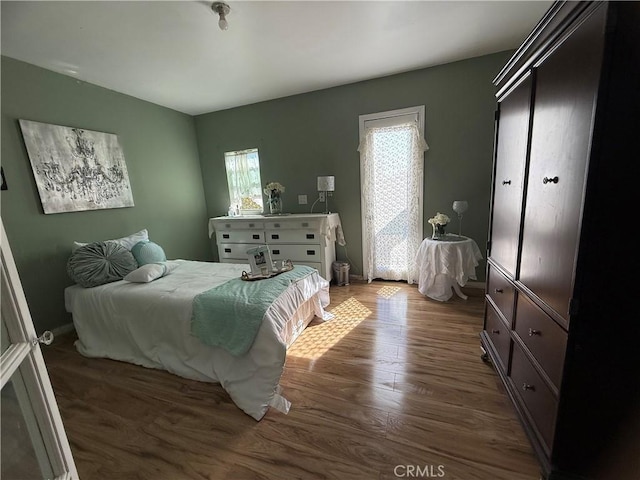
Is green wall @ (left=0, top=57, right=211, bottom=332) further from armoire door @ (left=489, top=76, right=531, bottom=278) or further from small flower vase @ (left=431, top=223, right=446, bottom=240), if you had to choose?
armoire door @ (left=489, top=76, right=531, bottom=278)

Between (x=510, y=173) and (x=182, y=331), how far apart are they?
2316mm

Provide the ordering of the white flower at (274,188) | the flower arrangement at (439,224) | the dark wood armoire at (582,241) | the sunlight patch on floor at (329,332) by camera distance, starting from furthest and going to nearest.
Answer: the white flower at (274,188) < the flower arrangement at (439,224) < the sunlight patch on floor at (329,332) < the dark wood armoire at (582,241)

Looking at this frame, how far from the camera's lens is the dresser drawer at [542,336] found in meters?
0.99

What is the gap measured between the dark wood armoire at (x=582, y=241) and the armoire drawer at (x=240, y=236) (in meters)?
2.91

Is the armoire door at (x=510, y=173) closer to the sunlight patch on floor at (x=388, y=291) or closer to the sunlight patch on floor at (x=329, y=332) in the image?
the sunlight patch on floor at (x=329, y=332)

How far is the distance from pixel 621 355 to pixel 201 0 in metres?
2.80

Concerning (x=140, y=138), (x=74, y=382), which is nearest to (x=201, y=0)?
(x=140, y=138)

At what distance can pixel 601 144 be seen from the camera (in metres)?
0.81

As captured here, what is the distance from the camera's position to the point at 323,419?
1.44 meters

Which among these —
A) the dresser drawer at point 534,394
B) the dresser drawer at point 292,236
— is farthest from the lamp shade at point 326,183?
the dresser drawer at point 534,394

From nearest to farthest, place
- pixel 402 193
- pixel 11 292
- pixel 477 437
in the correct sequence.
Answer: pixel 11 292 → pixel 477 437 → pixel 402 193

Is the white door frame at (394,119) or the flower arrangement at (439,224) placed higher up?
the white door frame at (394,119)

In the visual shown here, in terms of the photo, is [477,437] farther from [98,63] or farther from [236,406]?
[98,63]

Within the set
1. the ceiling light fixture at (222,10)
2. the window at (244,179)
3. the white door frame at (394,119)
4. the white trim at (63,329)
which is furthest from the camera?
the window at (244,179)
